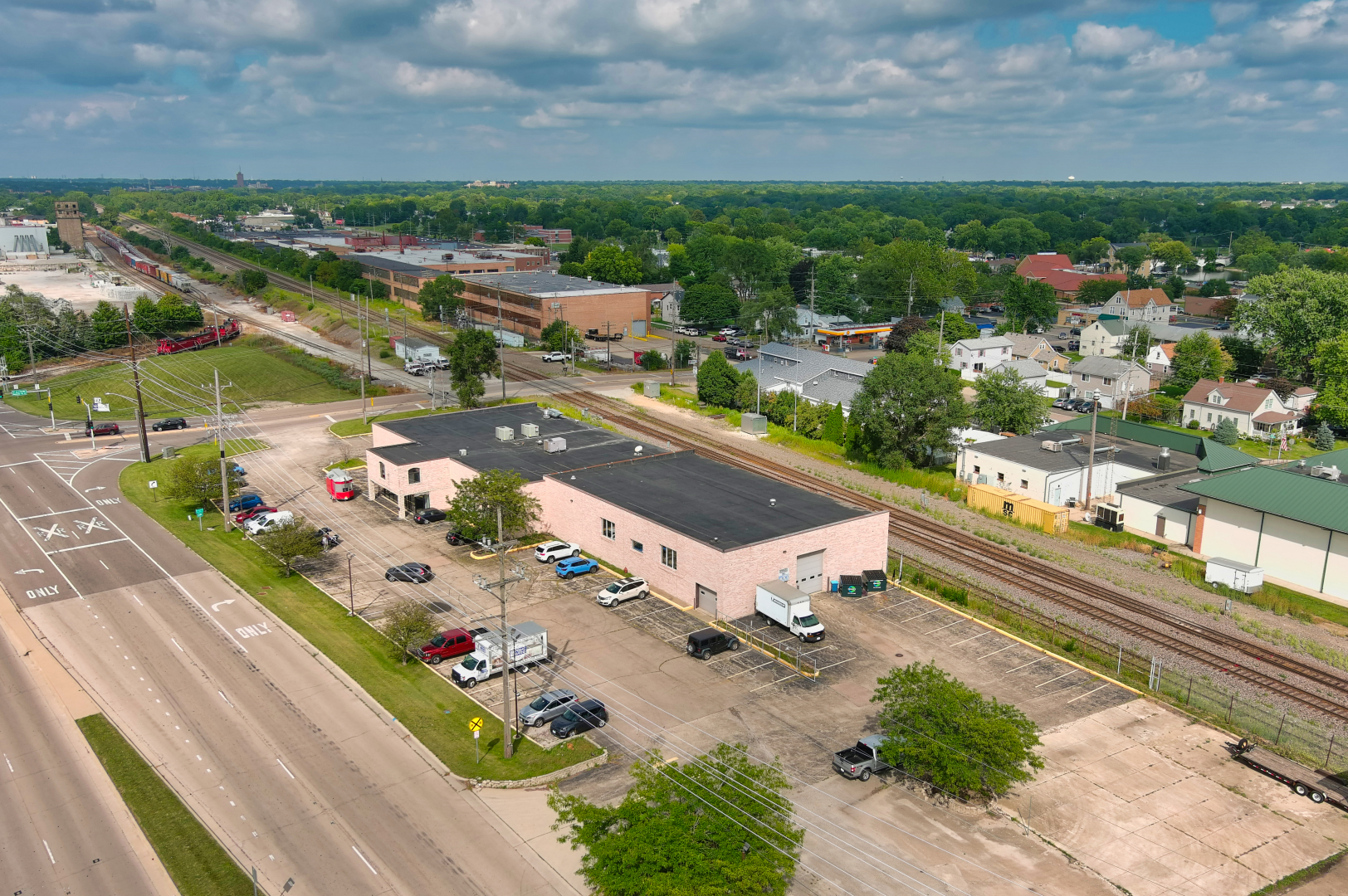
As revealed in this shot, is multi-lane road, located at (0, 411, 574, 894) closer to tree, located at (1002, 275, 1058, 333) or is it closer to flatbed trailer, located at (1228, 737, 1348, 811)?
flatbed trailer, located at (1228, 737, 1348, 811)

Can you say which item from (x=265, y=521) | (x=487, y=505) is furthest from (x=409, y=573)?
(x=265, y=521)

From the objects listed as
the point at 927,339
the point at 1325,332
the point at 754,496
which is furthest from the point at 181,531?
the point at 1325,332

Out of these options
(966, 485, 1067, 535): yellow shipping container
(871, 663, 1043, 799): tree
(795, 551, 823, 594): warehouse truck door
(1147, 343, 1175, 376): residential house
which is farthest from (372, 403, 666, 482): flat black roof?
(1147, 343, 1175, 376): residential house

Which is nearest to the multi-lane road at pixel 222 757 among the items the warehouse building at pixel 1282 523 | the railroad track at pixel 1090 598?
the railroad track at pixel 1090 598

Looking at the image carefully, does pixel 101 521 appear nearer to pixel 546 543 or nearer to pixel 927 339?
pixel 546 543

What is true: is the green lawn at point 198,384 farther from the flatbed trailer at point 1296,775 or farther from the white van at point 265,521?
the flatbed trailer at point 1296,775
